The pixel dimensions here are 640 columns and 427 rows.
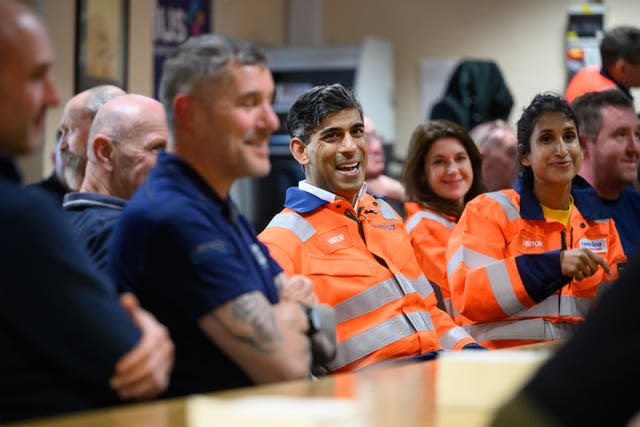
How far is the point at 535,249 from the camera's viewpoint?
3018 mm

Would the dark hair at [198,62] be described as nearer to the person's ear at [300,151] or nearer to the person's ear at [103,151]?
the person's ear at [103,151]

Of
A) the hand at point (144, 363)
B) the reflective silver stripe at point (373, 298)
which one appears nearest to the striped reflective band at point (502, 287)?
the reflective silver stripe at point (373, 298)

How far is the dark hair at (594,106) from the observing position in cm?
360

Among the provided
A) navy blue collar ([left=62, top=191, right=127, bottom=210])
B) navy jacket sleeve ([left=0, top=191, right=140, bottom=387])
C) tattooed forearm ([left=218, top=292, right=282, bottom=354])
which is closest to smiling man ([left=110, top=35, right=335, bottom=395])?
tattooed forearm ([left=218, top=292, right=282, bottom=354])

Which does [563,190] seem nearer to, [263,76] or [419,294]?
[419,294]

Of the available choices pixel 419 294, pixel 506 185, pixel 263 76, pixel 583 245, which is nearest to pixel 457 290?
pixel 419 294

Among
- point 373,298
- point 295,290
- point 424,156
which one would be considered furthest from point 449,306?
point 295,290

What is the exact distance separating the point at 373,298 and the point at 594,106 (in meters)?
1.38

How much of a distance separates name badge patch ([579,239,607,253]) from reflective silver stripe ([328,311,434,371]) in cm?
65

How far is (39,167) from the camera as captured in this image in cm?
472

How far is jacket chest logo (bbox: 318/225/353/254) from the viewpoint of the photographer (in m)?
2.78

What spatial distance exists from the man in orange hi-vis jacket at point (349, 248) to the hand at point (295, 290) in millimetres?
471

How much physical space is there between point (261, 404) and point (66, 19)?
4092mm

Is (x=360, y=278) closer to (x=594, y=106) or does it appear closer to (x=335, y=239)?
(x=335, y=239)
